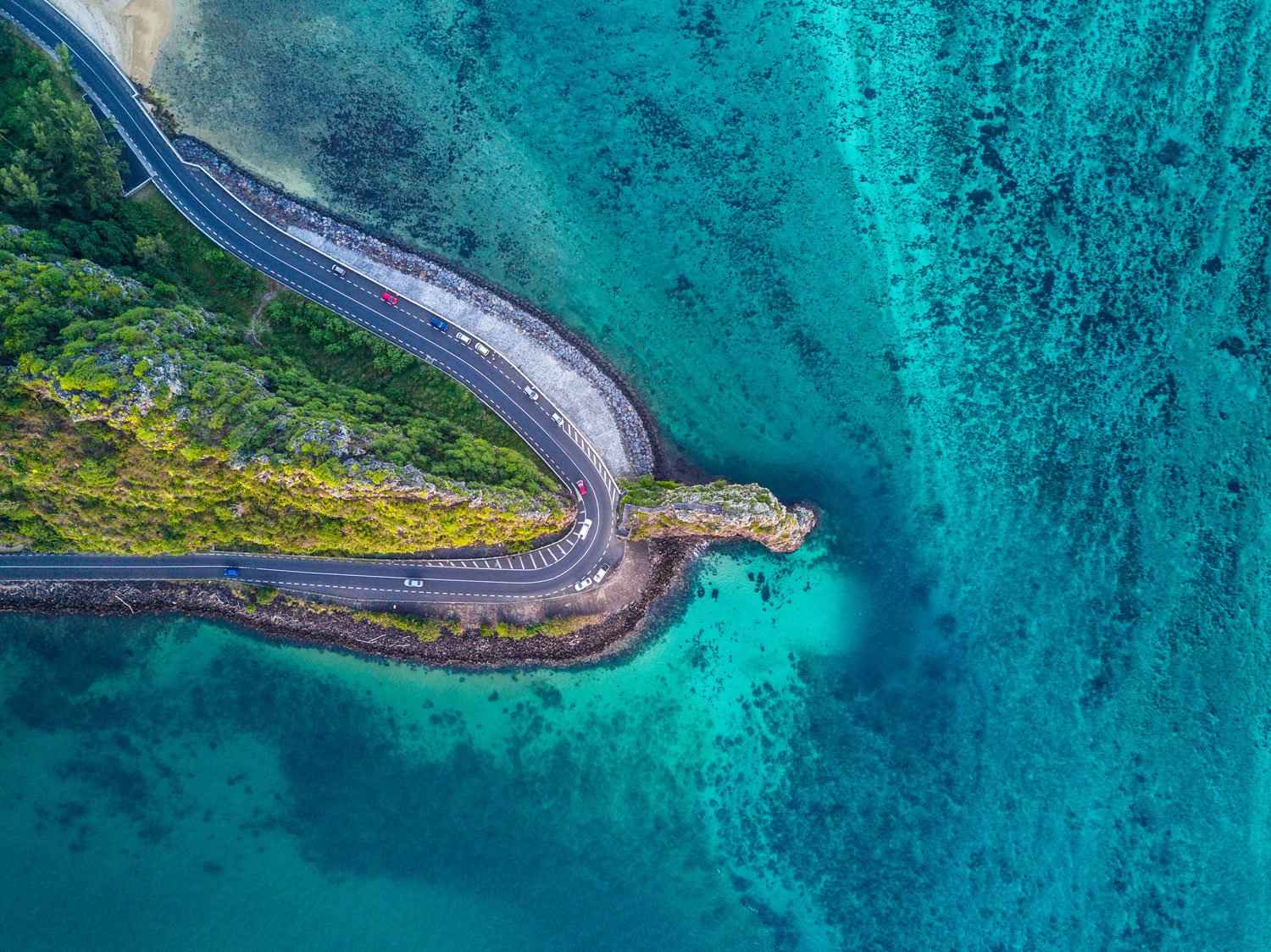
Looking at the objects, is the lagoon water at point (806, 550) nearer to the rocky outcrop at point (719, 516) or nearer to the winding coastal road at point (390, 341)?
the rocky outcrop at point (719, 516)

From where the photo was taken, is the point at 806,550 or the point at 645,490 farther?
the point at 806,550

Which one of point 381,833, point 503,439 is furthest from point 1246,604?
point 381,833

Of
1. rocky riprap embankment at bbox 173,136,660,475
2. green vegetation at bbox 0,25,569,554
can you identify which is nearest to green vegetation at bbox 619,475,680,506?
rocky riprap embankment at bbox 173,136,660,475

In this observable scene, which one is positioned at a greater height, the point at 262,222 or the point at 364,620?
the point at 262,222

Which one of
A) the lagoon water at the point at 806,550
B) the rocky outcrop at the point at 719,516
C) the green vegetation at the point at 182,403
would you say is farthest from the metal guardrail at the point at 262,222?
the rocky outcrop at the point at 719,516

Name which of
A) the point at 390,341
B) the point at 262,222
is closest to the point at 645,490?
the point at 390,341

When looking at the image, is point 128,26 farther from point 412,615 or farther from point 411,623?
point 411,623
